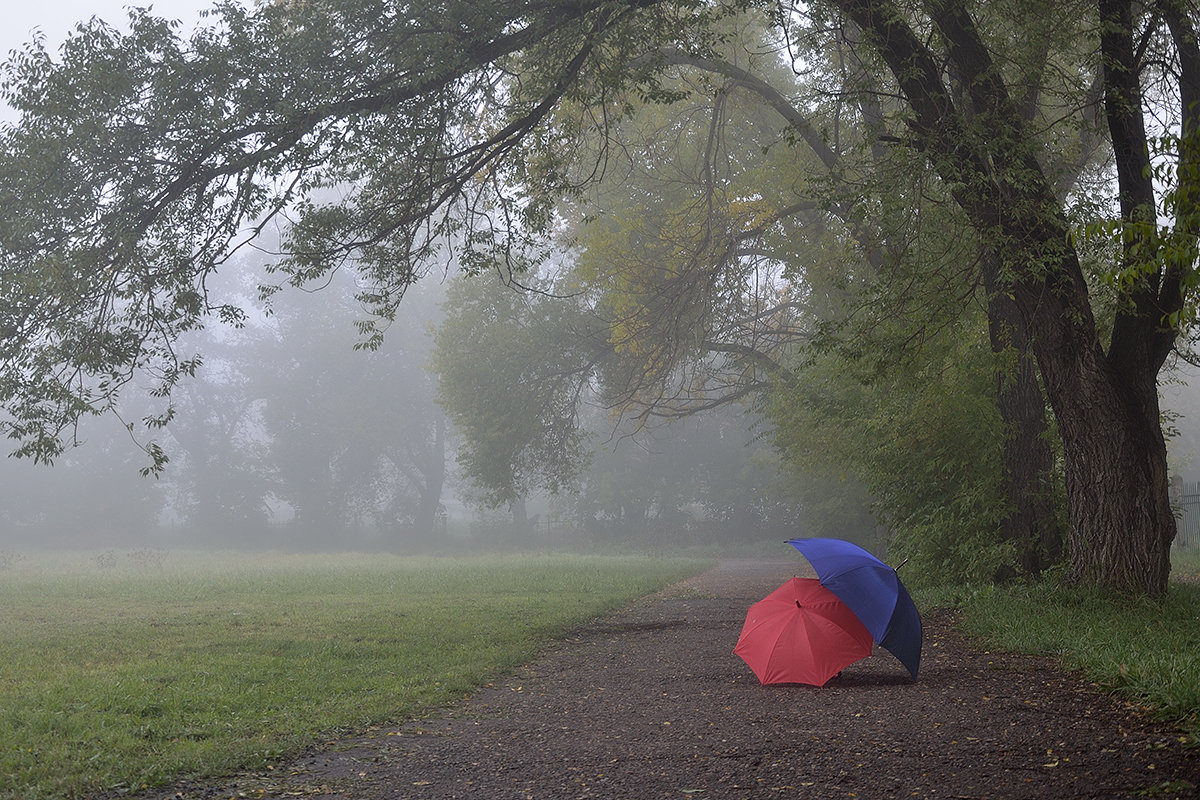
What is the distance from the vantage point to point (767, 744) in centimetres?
518

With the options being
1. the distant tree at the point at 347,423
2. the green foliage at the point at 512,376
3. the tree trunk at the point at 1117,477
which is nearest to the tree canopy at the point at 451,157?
the tree trunk at the point at 1117,477

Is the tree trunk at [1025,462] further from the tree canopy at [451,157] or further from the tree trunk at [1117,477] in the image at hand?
the tree trunk at [1117,477]

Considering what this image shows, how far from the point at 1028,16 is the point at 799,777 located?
8021mm

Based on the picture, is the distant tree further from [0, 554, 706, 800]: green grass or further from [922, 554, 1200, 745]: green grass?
[922, 554, 1200, 745]: green grass

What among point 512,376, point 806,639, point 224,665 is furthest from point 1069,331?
point 512,376

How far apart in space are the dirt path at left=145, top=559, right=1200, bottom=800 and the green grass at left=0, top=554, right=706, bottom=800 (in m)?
0.49

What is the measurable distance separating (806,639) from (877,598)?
0.59m

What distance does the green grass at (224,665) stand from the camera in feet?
17.0

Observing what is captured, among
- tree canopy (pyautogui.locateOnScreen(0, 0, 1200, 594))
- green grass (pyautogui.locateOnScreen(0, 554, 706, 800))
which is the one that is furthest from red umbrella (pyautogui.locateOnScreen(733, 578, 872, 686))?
tree canopy (pyautogui.locateOnScreen(0, 0, 1200, 594))

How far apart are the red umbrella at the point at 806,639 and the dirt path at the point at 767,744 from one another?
0.52 feet

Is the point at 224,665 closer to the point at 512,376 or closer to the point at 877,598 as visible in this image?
the point at 877,598

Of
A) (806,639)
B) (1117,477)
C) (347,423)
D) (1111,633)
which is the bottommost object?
(1111,633)

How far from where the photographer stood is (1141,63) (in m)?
9.48

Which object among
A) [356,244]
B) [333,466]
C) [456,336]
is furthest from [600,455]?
[356,244]
